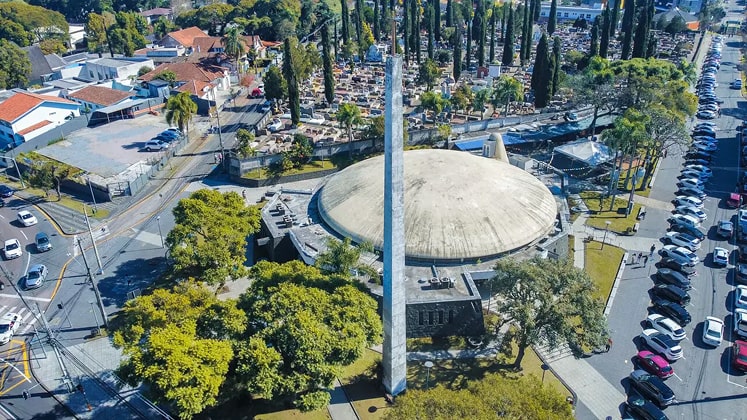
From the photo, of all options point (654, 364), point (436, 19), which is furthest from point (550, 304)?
point (436, 19)

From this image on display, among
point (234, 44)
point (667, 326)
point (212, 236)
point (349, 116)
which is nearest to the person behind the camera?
point (667, 326)

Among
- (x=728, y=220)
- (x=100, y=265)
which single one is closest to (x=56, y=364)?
(x=100, y=265)

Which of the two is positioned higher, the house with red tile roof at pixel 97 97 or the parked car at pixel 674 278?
the house with red tile roof at pixel 97 97

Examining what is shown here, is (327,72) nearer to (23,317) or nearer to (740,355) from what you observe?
(23,317)

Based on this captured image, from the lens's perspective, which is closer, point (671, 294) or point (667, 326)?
point (667, 326)

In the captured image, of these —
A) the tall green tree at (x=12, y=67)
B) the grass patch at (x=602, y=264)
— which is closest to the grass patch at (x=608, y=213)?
the grass patch at (x=602, y=264)

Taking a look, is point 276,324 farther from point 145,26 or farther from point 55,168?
point 145,26

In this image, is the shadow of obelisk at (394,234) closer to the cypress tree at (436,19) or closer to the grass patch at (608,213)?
the grass patch at (608,213)
